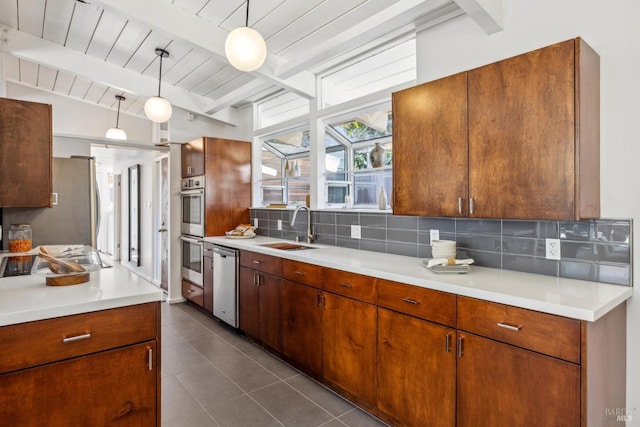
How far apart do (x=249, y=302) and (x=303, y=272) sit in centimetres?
92

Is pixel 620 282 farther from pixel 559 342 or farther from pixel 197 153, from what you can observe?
pixel 197 153

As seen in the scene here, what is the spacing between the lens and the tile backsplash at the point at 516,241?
1.74 meters

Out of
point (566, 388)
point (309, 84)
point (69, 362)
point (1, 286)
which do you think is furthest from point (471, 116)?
point (1, 286)

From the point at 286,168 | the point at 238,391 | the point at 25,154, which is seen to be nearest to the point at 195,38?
the point at 25,154

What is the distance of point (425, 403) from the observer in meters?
1.83

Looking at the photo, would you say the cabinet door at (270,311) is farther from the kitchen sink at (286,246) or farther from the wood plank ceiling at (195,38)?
the wood plank ceiling at (195,38)

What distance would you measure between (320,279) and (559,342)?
145cm

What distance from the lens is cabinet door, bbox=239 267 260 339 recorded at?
317 centimetres

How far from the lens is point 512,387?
150 centimetres

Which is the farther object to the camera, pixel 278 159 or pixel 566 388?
pixel 278 159

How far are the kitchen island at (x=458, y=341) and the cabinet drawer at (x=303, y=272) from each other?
12 millimetres

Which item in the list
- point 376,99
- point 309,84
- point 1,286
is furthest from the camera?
point 309,84

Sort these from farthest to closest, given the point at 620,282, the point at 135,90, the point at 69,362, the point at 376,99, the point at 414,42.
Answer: the point at 135,90, the point at 376,99, the point at 414,42, the point at 620,282, the point at 69,362

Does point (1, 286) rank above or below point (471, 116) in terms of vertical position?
below
